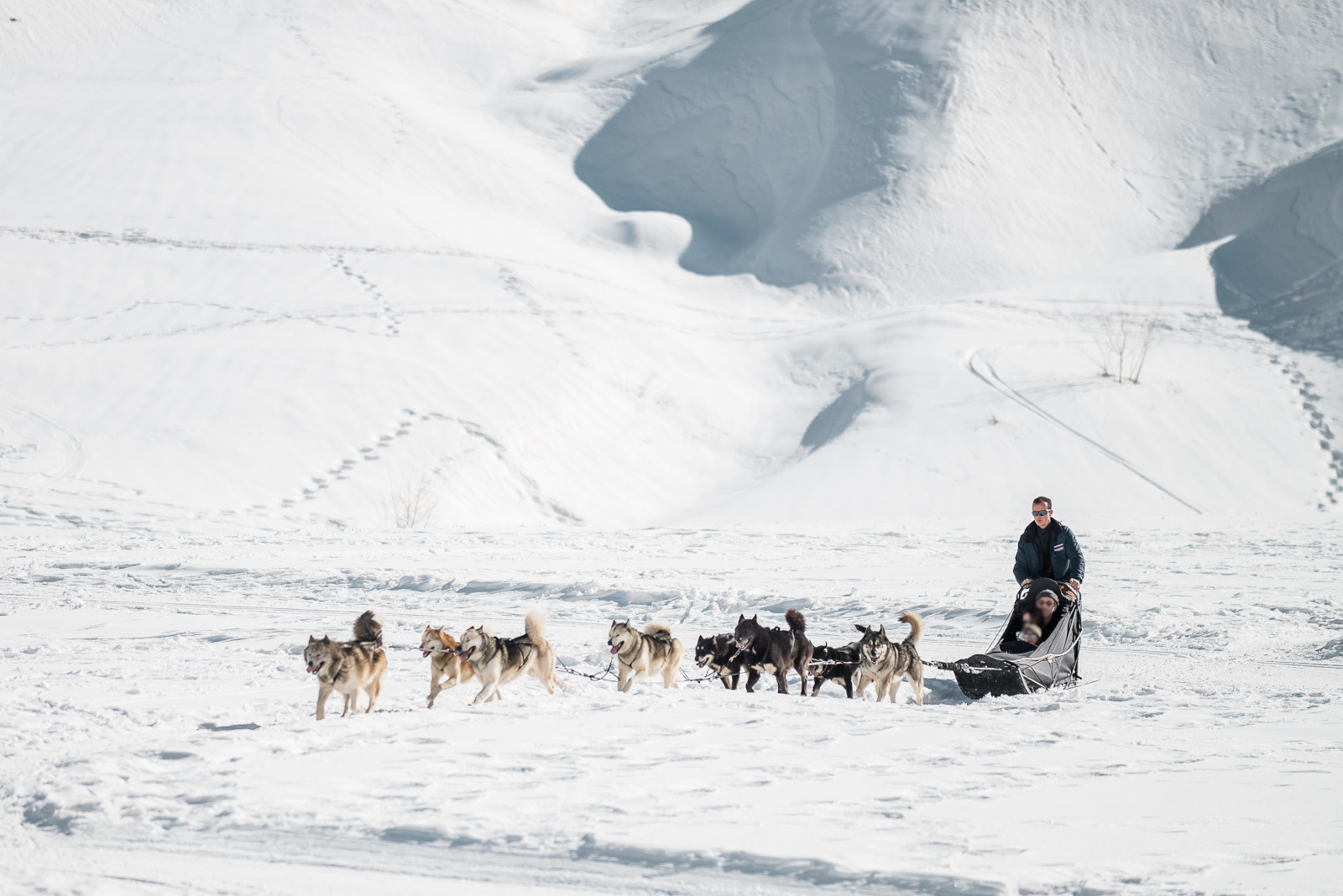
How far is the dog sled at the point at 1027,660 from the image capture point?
22.7ft

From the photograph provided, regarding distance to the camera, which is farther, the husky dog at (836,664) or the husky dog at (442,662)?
the husky dog at (836,664)

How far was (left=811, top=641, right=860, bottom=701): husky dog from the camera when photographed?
23.1ft

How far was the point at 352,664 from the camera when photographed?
239 inches

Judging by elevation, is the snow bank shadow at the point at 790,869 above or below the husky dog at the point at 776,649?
below

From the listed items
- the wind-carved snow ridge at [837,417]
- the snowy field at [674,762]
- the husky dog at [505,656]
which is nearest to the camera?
the snowy field at [674,762]

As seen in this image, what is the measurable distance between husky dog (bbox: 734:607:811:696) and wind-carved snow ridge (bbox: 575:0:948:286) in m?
35.7

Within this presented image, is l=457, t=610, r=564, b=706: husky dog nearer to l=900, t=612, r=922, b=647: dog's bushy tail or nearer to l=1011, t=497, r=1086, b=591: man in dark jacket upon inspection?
l=900, t=612, r=922, b=647: dog's bushy tail

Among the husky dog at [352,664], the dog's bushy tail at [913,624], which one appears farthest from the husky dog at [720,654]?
the husky dog at [352,664]

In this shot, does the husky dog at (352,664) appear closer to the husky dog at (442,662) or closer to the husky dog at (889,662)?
the husky dog at (442,662)

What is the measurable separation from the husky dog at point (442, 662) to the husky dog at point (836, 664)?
89.7 inches

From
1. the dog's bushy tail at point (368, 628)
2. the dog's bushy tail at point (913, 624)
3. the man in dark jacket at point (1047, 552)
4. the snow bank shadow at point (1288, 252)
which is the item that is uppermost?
the snow bank shadow at point (1288, 252)

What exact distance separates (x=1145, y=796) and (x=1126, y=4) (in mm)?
54359

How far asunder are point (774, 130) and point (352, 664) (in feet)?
154

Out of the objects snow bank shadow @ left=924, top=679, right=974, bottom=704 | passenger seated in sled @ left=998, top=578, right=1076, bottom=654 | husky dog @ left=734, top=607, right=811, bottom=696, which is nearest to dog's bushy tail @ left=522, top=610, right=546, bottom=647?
husky dog @ left=734, top=607, right=811, bottom=696
